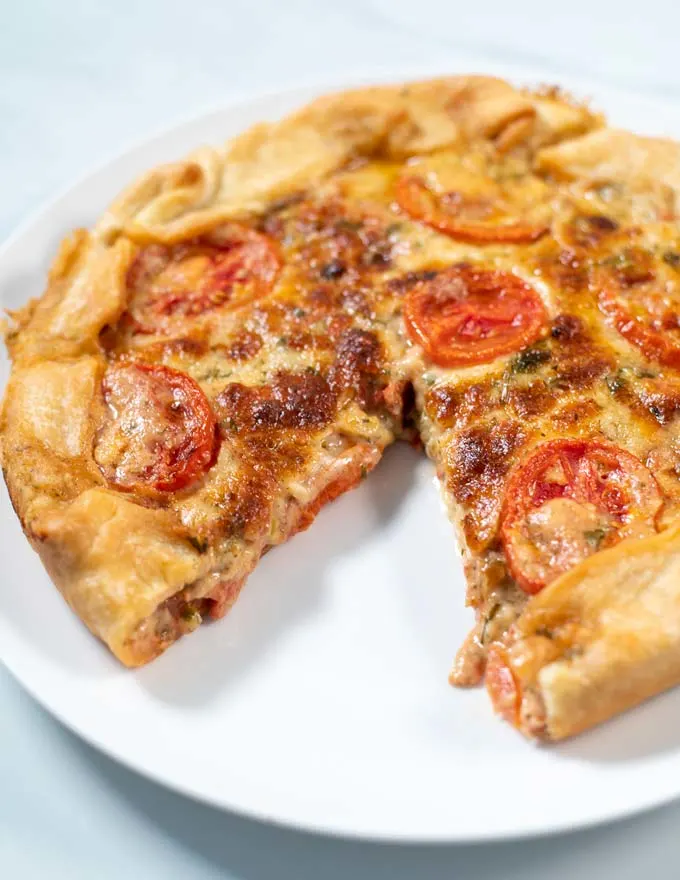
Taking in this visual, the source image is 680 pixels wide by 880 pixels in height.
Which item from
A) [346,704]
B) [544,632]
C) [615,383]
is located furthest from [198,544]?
[615,383]

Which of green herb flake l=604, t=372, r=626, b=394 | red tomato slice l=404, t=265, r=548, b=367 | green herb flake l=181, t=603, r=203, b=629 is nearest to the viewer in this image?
green herb flake l=181, t=603, r=203, b=629

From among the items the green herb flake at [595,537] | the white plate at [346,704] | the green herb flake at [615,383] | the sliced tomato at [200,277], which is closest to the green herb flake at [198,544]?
the white plate at [346,704]

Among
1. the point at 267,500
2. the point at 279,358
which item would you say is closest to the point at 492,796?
the point at 267,500

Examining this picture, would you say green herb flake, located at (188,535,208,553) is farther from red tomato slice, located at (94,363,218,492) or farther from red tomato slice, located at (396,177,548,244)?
red tomato slice, located at (396,177,548,244)

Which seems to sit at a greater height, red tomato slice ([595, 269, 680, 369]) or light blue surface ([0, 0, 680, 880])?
light blue surface ([0, 0, 680, 880])

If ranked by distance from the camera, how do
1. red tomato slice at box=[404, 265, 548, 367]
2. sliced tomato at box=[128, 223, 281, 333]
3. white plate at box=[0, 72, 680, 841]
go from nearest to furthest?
white plate at box=[0, 72, 680, 841] → red tomato slice at box=[404, 265, 548, 367] → sliced tomato at box=[128, 223, 281, 333]

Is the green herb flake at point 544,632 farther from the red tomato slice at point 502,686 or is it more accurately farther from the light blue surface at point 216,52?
the light blue surface at point 216,52

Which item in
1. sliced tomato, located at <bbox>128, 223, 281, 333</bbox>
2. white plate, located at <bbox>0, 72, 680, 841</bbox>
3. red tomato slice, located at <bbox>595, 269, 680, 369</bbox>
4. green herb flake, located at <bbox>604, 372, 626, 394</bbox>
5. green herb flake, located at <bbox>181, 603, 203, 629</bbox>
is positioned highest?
sliced tomato, located at <bbox>128, 223, 281, 333</bbox>

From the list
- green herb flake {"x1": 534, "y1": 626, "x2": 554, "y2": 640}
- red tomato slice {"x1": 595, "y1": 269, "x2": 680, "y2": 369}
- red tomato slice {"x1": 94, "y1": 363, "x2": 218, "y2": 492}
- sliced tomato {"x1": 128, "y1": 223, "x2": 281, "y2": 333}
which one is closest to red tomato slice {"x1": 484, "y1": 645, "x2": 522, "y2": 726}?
green herb flake {"x1": 534, "y1": 626, "x2": 554, "y2": 640}

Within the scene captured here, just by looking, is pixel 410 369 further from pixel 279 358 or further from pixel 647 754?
pixel 647 754
